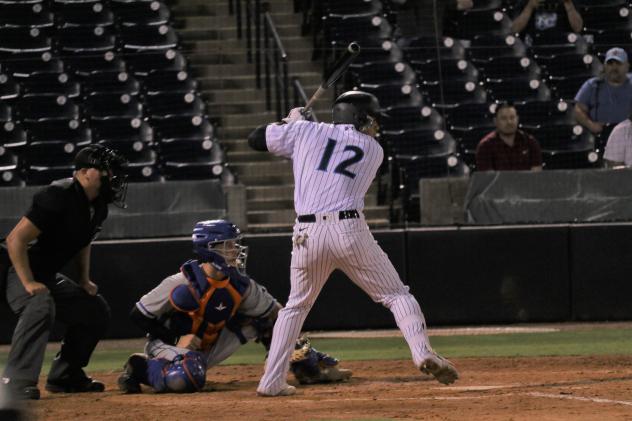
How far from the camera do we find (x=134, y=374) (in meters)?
8.20

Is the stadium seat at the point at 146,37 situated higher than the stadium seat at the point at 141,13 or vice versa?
the stadium seat at the point at 141,13

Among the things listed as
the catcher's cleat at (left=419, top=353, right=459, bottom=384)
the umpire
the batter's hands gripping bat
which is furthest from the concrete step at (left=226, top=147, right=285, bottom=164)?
the catcher's cleat at (left=419, top=353, right=459, bottom=384)

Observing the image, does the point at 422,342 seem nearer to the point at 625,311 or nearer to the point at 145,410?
the point at 145,410

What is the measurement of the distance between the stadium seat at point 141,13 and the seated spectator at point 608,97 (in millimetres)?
4991

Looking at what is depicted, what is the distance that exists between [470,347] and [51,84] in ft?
17.7

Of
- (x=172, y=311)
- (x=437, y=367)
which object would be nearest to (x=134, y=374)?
(x=172, y=311)

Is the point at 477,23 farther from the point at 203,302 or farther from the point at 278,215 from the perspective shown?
the point at 203,302

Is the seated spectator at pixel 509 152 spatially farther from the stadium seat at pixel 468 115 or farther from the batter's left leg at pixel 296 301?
the batter's left leg at pixel 296 301

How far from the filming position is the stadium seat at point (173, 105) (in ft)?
44.6

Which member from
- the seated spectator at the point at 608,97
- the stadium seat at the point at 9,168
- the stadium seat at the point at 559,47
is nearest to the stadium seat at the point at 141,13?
the stadium seat at the point at 9,168

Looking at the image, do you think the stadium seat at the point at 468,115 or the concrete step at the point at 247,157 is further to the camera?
the concrete step at the point at 247,157

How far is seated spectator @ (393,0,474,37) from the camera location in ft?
46.8

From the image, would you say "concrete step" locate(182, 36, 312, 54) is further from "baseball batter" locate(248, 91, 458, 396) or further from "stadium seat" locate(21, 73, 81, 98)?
"baseball batter" locate(248, 91, 458, 396)

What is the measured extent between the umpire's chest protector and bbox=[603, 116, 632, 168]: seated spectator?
17.6 ft
